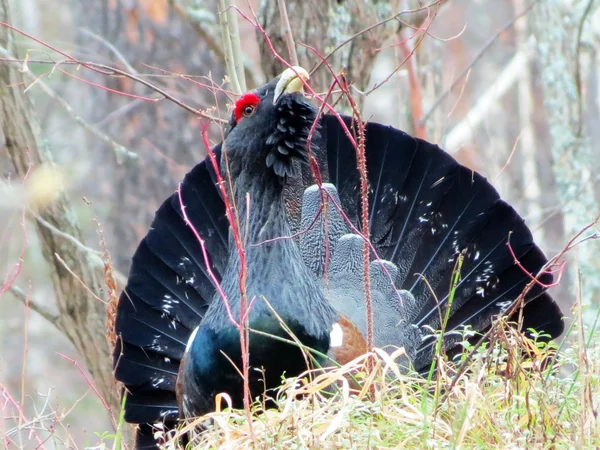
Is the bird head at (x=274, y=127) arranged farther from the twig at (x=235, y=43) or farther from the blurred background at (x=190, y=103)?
the twig at (x=235, y=43)

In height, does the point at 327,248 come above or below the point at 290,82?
below

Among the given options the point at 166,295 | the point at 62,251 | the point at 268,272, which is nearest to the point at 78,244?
the point at 62,251

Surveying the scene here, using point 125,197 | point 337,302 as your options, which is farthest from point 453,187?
point 125,197

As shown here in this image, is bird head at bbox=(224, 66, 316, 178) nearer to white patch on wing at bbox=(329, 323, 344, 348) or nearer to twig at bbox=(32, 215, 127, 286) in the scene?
white patch on wing at bbox=(329, 323, 344, 348)

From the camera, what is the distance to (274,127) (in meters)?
3.93

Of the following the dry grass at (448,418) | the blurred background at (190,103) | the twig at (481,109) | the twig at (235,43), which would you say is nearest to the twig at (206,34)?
the blurred background at (190,103)

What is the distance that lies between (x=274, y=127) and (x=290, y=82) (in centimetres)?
23

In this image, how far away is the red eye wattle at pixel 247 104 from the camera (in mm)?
3975

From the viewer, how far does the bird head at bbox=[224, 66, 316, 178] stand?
3855 mm

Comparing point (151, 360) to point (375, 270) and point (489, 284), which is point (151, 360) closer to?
point (375, 270)

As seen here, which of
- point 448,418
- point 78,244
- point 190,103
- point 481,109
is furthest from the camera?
point 481,109

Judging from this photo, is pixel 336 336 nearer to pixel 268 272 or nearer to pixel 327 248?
pixel 268 272

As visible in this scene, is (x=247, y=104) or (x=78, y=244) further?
(x=78, y=244)

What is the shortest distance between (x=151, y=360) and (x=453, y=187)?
6.00 ft
